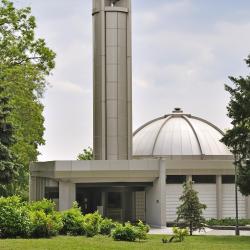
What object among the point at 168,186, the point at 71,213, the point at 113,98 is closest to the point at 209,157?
the point at 168,186

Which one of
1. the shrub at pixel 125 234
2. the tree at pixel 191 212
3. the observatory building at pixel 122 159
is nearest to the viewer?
the shrub at pixel 125 234

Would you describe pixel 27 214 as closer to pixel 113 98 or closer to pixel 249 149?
pixel 249 149

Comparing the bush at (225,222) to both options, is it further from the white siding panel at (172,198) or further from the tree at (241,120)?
the tree at (241,120)

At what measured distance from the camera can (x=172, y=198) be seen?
50094 mm

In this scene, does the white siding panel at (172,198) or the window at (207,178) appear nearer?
the white siding panel at (172,198)

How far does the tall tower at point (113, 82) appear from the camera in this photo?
49.8 metres

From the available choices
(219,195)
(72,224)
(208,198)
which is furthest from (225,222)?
(72,224)

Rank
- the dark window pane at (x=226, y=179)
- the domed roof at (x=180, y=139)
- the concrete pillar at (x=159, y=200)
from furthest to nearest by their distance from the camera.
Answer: the domed roof at (x=180, y=139) < the dark window pane at (x=226, y=179) < the concrete pillar at (x=159, y=200)

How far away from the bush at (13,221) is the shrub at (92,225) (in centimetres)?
299

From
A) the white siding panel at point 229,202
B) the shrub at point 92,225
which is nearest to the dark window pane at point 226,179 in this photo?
the white siding panel at point 229,202

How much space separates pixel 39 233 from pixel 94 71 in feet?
99.1

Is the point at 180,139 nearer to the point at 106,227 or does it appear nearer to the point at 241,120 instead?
the point at 241,120

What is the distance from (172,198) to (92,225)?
87.2 feet

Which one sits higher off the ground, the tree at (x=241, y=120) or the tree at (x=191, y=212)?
the tree at (x=241, y=120)
